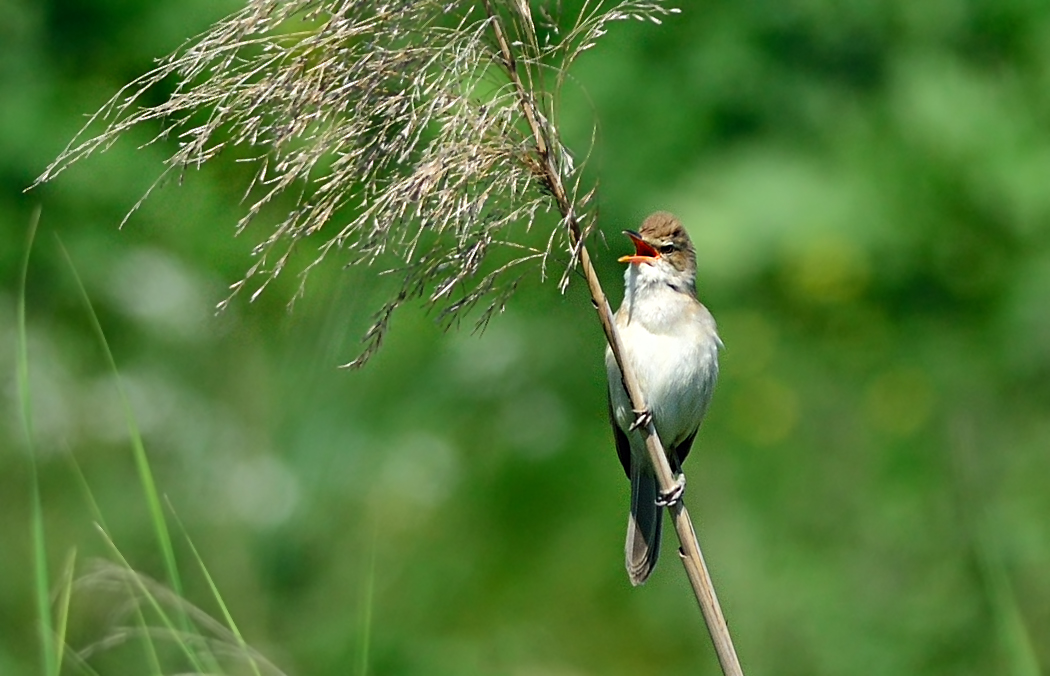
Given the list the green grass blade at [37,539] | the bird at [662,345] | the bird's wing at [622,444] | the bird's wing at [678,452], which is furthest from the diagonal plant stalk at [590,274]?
the bird's wing at [678,452]

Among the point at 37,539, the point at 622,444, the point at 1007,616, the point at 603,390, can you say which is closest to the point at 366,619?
the point at 37,539

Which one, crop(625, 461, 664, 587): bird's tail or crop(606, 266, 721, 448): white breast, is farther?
crop(606, 266, 721, 448): white breast

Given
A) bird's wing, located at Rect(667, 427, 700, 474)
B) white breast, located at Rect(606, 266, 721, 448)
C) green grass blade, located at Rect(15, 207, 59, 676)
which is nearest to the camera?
green grass blade, located at Rect(15, 207, 59, 676)

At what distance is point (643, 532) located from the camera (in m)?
3.09

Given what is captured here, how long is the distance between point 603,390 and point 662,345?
3045 mm

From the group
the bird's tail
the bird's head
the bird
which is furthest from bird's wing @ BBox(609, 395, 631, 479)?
the bird's head

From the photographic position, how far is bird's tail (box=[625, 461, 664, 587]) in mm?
2984

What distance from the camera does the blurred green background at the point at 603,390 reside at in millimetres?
4637

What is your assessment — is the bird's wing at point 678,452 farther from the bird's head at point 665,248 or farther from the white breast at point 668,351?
the bird's head at point 665,248

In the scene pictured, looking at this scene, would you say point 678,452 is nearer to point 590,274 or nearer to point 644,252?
point 644,252

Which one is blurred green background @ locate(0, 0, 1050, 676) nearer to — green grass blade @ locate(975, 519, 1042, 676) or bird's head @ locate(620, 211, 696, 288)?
bird's head @ locate(620, 211, 696, 288)

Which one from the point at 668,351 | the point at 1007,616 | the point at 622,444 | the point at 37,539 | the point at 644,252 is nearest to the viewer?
the point at 37,539

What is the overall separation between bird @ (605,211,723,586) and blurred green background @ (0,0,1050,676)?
915mm

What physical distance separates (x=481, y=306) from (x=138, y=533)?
1.71 metres
